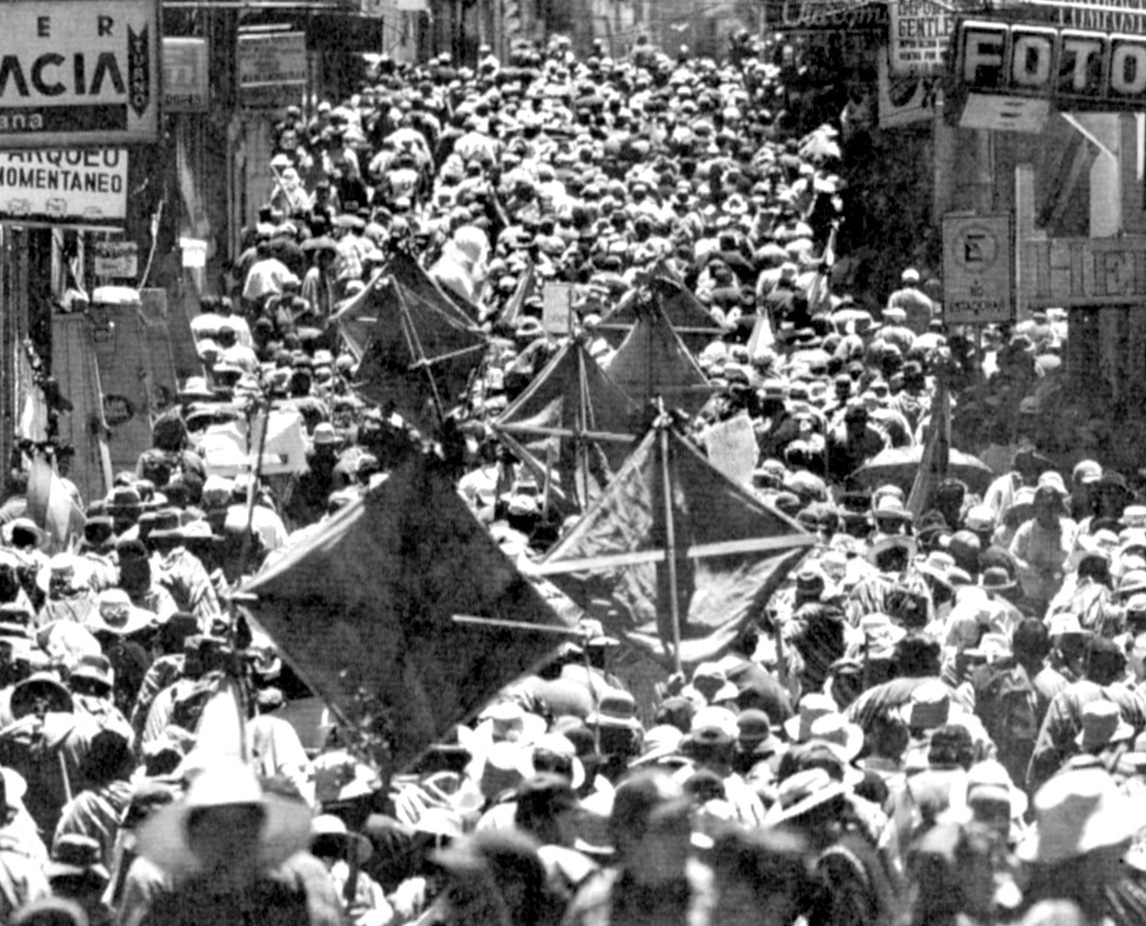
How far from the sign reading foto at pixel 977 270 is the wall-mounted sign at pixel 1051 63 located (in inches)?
39.6

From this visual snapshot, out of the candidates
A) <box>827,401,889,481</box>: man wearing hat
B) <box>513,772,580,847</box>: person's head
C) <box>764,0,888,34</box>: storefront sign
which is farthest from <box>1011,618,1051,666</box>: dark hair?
<box>764,0,888,34</box>: storefront sign

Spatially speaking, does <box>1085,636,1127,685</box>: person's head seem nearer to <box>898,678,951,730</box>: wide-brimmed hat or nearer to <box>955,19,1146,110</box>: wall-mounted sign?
<box>898,678,951,730</box>: wide-brimmed hat

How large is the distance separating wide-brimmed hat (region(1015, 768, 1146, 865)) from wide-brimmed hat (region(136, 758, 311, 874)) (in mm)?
1940

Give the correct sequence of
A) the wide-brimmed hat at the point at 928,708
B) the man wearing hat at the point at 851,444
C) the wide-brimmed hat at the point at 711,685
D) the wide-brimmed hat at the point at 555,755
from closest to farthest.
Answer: the wide-brimmed hat at the point at 555,755
the wide-brimmed hat at the point at 928,708
the wide-brimmed hat at the point at 711,685
the man wearing hat at the point at 851,444

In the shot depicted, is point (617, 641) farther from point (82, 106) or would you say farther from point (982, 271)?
point (982, 271)

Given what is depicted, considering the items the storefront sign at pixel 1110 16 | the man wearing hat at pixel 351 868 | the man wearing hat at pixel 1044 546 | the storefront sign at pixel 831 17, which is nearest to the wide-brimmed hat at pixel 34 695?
the man wearing hat at pixel 351 868

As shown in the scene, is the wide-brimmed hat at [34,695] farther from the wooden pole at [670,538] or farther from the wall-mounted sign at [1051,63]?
the wall-mounted sign at [1051,63]

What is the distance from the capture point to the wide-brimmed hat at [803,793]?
34.0ft

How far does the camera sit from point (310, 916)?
8.76 m

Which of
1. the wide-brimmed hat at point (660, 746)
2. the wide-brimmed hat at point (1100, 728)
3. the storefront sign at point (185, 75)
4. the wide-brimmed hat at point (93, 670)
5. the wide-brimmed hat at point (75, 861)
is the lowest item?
the wide-brimmed hat at point (1100, 728)

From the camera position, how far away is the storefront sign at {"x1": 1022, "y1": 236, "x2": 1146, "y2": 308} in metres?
26.0

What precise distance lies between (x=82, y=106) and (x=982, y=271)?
24.9 ft

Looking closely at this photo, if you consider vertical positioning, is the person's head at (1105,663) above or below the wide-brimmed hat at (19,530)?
below

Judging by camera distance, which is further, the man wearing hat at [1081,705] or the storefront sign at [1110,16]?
the storefront sign at [1110,16]
